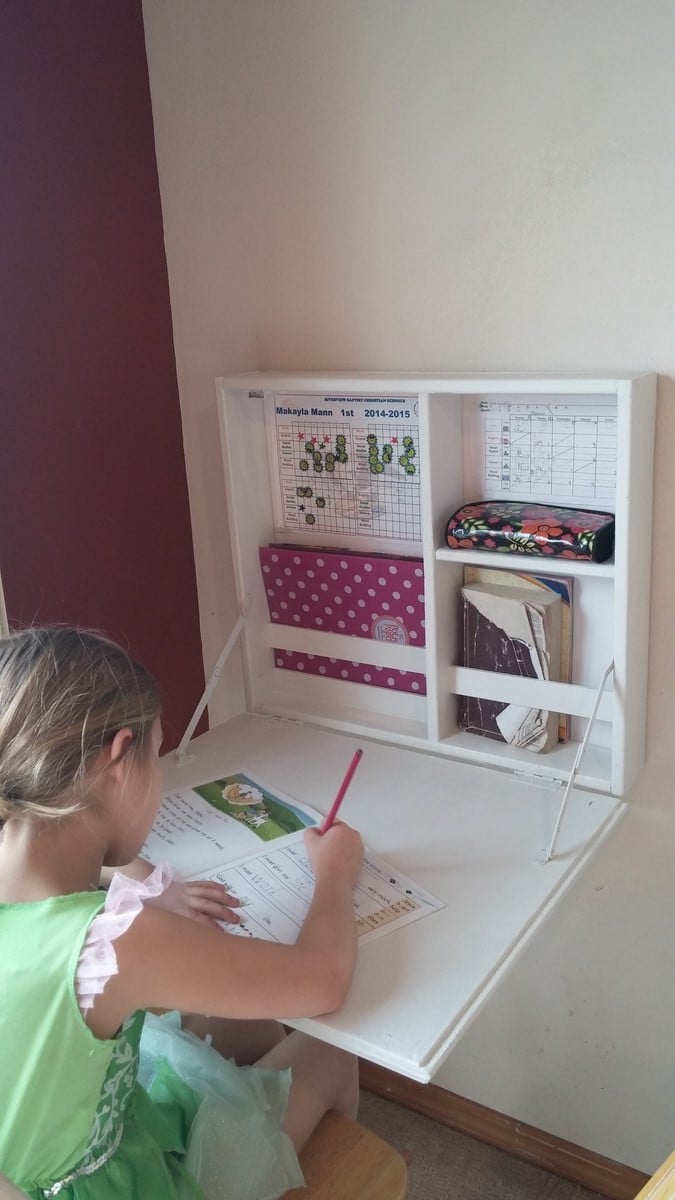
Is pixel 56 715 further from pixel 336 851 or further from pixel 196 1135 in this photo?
pixel 196 1135

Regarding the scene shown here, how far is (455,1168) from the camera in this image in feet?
5.94

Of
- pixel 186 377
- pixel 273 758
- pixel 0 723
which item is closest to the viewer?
pixel 0 723

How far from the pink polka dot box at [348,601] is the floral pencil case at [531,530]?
13 centimetres

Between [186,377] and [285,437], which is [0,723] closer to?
[285,437]

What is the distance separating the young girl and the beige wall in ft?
1.32

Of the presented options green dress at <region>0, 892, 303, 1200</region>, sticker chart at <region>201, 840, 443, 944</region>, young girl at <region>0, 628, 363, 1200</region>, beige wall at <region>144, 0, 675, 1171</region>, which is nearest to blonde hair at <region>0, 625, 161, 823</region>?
young girl at <region>0, 628, 363, 1200</region>

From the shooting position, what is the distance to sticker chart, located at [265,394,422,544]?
5.20 ft

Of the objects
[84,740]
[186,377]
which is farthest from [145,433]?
[84,740]

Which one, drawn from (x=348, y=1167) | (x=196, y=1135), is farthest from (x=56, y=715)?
(x=348, y=1167)

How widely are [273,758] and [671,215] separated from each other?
0.96m

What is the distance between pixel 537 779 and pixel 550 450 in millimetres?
476

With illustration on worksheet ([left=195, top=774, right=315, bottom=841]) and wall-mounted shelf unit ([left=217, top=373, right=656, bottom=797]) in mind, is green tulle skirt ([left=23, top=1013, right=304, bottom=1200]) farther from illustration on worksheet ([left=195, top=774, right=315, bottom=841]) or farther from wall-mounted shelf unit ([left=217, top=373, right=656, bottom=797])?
wall-mounted shelf unit ([left=217, top=373, right=656, bottom=797])

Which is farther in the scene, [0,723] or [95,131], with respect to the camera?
[95,131]

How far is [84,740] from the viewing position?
1.05 m
